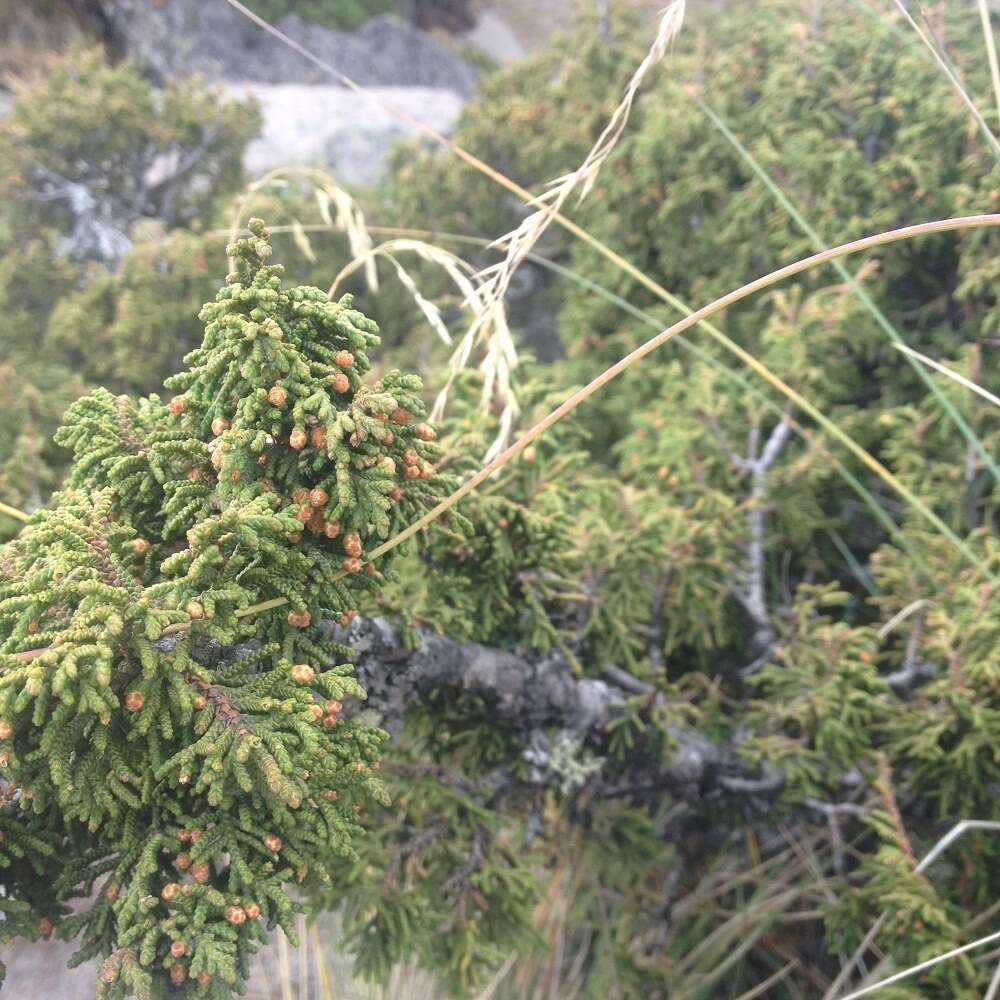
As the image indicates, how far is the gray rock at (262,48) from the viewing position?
18.1ft

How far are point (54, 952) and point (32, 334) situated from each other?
77.0 inches

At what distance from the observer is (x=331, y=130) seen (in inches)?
198

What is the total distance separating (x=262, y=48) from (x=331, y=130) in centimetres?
215

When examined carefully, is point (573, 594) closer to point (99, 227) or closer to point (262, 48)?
point (99, 227)

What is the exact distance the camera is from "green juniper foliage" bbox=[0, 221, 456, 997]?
1.01 metres

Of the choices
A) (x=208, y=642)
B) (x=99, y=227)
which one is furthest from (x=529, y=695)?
(x=99, y=227)

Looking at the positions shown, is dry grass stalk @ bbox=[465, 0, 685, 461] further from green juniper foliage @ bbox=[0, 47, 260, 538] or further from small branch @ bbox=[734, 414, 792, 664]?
green juniper foliage @ bbox=[0, 47, 260, 538]

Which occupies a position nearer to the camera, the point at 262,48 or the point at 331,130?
the point at 331,130

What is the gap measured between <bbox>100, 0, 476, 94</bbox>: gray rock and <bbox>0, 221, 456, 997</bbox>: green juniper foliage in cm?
468

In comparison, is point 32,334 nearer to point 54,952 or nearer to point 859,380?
point 54,952

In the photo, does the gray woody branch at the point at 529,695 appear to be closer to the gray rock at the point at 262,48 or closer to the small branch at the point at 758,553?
the small branch at the point at 758,553

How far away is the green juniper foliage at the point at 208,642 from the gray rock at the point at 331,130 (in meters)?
3.56

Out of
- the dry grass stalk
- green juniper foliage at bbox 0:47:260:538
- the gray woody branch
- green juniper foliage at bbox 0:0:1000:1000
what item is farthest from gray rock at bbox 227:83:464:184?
the gray woody branch

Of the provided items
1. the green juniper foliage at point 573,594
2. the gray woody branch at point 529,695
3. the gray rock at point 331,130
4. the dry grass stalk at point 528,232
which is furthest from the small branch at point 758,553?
the gray rock at point 331,130
